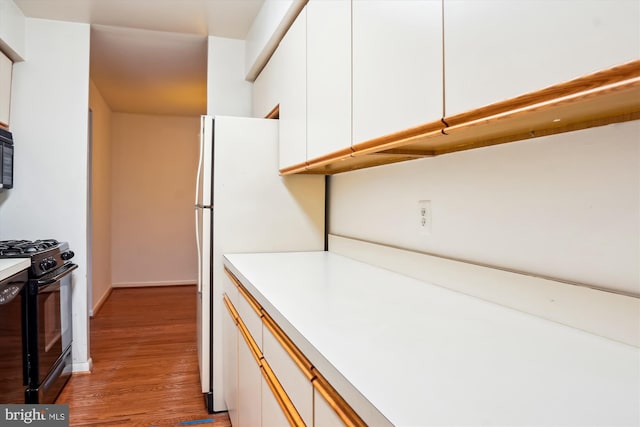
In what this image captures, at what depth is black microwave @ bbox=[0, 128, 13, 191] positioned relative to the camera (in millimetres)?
2547

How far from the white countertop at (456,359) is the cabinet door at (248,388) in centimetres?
30

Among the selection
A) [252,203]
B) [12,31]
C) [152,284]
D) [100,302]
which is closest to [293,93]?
[252,203]

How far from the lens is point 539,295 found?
104 cm

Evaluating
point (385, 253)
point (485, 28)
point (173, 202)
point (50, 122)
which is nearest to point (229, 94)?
point (50, 122)

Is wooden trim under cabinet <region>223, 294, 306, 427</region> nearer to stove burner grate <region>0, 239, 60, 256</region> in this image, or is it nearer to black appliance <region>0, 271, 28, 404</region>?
black appliance <region>0, 271, 28, 404</region>

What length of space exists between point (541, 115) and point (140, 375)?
2.83m

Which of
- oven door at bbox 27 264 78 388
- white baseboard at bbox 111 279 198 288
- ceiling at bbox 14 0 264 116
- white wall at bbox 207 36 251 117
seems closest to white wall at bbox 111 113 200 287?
white baseboard at bbox 111 279 198 288

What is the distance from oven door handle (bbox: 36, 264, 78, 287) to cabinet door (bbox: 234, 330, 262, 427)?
1.14 meters

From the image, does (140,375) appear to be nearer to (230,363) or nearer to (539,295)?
(230,363)

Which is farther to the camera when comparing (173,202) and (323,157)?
(173,202)

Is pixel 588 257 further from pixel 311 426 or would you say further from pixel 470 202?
pixel 311 426

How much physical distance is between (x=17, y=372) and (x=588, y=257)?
233 centimetres

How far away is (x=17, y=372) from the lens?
6.48 feet

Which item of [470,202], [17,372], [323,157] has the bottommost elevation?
[17,372]
